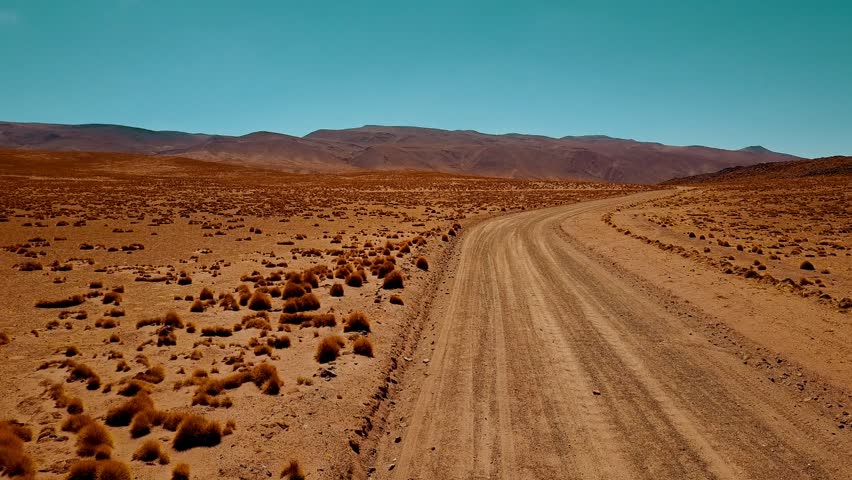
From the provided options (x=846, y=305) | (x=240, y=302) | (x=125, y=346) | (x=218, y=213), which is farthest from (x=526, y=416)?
(x=218, y=213)

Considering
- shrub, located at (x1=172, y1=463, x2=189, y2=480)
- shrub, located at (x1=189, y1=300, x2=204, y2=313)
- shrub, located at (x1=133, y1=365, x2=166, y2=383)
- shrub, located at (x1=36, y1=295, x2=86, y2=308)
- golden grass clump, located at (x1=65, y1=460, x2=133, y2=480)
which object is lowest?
shrub, located at (x1=36, y1=295, x2=86, y2=308)

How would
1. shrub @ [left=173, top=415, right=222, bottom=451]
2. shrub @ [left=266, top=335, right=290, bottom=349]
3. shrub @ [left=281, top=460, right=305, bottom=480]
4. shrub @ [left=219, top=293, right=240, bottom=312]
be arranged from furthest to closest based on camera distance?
shrub @ [left=219, top=293, right=240, bottom=312] < shrub @ [left=266, top=335, right=290, bottom=349] < shrub @ [left=173, top=415, right=222, bottom=451] < shrub @ [left=281, top=460, right=305, bottom=480]

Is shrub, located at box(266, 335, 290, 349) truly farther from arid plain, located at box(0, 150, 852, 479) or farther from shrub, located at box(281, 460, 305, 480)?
shrub, located at box(281, 460, 305, 480)

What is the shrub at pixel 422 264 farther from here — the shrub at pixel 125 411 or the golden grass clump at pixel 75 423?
the golden grass clump at pixel 75 423

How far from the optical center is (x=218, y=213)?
1922 inches

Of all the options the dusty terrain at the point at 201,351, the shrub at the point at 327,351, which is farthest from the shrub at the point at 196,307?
the shrub at the point at 327,351

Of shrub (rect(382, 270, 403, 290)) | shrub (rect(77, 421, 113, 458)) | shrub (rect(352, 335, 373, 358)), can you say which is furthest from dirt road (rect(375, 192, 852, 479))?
shrub (rect(77, 421, 113, 458))

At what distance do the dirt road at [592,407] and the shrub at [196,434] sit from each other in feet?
8.69

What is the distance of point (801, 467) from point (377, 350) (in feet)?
28.1

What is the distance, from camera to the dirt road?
283 inches

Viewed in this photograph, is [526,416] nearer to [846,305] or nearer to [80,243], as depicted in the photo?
[846,305]

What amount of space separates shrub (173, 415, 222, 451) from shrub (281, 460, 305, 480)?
146 centimetres

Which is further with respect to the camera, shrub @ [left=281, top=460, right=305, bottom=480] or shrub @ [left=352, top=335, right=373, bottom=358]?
shrub @ [left=352, top=335, right=373, bottom=358]

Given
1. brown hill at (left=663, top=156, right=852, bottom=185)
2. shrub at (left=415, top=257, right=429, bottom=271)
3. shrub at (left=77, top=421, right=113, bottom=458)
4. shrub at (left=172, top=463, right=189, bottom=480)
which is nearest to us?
shrub at (left=172, top=463, right=189, bottom=480)
